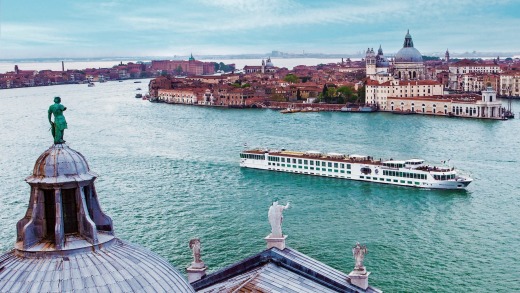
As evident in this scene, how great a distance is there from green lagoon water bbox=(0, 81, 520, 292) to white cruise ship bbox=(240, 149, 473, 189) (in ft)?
0.97

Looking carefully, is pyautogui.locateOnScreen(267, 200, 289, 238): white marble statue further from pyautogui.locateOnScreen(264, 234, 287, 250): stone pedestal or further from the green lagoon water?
the green lagoon water

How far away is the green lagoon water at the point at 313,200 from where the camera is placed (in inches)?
353

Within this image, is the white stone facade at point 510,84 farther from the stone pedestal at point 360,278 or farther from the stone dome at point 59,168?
the stone dome at point 59,168

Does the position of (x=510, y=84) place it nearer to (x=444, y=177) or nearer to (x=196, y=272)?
(x=444, y=177)

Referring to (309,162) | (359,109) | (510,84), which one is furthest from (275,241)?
(510,84)

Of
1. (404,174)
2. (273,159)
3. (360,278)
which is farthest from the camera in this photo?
(273,159)

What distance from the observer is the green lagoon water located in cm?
897

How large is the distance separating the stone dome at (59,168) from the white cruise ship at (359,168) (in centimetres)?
1225

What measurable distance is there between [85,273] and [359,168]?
13.1 meters

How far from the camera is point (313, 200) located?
12797 mm

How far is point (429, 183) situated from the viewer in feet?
46.2

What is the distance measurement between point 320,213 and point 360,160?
4.18 metres

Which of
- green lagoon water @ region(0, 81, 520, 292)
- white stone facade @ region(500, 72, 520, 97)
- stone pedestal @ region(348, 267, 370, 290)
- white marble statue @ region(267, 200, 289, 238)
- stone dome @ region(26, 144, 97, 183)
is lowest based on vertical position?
green lagoon water @ region(0, 81, 520, 292)

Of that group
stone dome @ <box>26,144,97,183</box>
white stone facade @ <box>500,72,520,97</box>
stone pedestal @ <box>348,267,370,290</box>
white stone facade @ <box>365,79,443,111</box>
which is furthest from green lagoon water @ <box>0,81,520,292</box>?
white stone facade @ <box>500,72,520,97</box>
